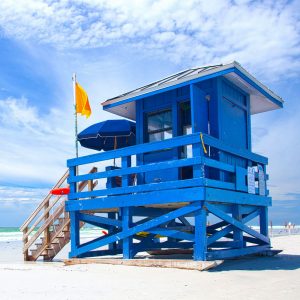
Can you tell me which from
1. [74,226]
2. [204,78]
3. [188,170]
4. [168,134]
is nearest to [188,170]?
[188,170]

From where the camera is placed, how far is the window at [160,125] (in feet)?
35.1

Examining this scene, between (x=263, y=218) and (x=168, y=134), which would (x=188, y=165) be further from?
(x=263, y=218)

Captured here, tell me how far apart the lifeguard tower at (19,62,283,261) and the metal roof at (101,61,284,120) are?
2 cm

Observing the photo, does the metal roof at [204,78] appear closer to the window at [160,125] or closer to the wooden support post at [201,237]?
the window at [160,125]

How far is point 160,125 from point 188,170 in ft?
4.35

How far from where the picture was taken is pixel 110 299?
5617 millimetres

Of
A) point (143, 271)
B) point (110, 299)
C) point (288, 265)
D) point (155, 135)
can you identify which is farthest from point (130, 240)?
point (110, 299)

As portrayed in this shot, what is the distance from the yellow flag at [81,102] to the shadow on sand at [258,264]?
5.55 metres

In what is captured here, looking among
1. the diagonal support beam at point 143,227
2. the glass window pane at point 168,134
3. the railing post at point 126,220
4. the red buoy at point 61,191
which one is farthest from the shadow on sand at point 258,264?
the red buoy at point 61,191

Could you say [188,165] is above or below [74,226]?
above

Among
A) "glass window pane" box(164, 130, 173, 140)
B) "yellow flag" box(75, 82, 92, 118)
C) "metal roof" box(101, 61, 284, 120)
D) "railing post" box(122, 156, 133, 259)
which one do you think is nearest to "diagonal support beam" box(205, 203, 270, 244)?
"railing post" box(122, 156, 133, 259)

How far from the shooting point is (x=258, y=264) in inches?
372

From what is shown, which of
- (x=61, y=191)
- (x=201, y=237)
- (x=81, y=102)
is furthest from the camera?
(x=81, y=102)

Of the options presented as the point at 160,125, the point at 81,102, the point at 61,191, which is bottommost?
the point at 61,191
